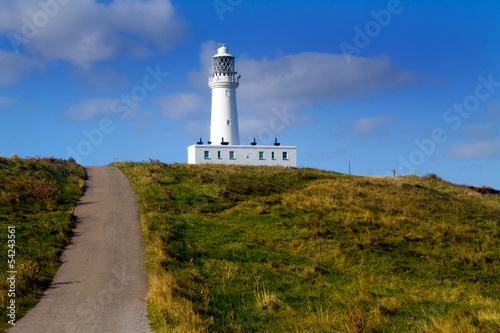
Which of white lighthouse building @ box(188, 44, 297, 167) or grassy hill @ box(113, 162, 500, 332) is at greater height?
white lighthouse building @ box(188, 44, 297, 167)

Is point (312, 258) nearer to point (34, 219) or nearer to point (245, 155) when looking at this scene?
point (34, 219)

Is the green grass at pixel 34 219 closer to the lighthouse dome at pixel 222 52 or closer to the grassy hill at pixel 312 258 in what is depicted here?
the grassy hill at pixel 312 258

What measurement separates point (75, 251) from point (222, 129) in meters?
41.7

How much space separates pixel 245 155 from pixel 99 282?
41.3 m

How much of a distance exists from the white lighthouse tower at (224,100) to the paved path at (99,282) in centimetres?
3449

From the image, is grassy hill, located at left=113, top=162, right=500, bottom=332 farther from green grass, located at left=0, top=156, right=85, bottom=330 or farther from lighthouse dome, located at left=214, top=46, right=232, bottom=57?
lighthouse dome, located at left=214, top=46, right=232, bottom=57

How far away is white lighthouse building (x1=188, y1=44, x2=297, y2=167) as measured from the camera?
5397 centimetres

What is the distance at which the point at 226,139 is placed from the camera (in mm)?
56844

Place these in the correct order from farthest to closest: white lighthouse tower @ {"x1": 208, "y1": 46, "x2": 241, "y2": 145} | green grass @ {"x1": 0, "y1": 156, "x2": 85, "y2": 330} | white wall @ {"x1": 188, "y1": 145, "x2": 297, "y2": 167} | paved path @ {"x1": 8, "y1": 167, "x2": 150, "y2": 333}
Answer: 1. white lighthouse tower @ {"x1": 208, "y1": 46, "x2": 241, "y2": 145}
2. white wall @ {"x1": 188, "y1": 145, "x2": 297, "y2": 167}
3. green grass @ {"x1": 0, "y1": 156, "x2": 85, "y2": 330}
4. paved path @ {"x1": 8, "y1": 167, "x2": 150, "y2": 333}

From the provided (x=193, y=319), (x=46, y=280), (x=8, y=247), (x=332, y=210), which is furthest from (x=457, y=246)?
(x=8, y=247)

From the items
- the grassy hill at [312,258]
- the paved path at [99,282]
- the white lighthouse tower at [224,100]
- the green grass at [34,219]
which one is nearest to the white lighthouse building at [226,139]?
the white lighthouse tower at [224,100]

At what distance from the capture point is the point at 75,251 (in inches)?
653

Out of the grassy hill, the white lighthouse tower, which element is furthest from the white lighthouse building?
the grassy hill

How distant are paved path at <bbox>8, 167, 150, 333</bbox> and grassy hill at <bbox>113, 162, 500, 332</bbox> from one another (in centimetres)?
57
